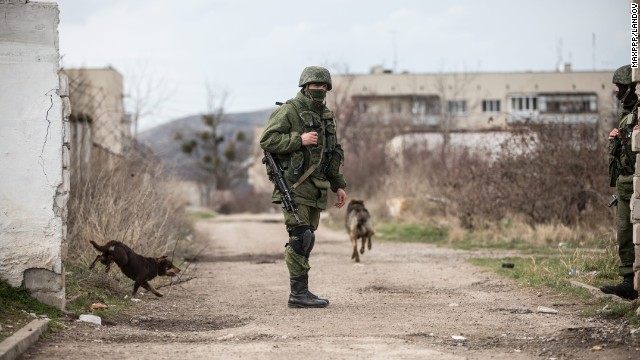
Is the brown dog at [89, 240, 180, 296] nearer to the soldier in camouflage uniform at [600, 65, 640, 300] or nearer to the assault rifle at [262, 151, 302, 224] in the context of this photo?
the assault rifle at [262, 151, 302, 224]

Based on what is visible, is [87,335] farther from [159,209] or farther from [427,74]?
[427,74]

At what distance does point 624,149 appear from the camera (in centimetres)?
941

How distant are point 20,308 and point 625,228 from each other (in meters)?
5.81

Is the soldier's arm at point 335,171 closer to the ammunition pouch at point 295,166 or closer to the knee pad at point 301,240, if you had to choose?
the ammunition pouch at point 295,166

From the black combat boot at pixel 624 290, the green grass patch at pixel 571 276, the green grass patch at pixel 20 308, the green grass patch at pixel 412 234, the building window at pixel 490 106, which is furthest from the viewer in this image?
the building window at pixel 490 106

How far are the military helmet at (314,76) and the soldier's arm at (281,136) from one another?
12.5 inches

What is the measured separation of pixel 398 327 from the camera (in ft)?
25.8

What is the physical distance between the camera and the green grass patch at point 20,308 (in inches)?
295

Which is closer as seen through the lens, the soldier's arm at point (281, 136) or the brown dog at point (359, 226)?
the soldier's arm at point (281, 136)

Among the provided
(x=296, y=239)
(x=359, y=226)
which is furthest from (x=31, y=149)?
(x=359, y=226)

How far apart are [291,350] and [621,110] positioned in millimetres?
4777

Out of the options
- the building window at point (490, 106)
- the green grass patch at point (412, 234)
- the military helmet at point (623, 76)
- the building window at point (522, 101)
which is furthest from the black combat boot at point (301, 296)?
the building window at point (490, 106)

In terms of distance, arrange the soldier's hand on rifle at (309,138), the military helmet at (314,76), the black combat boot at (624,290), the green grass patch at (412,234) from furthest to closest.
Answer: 1. the green grass patch at (412,234)
2. the military helmet at (314,76)
3. the soldier's hand on rifle at (309,138)
4. the black combat boot at (624,290)

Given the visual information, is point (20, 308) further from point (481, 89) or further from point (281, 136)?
point (481, 89)
